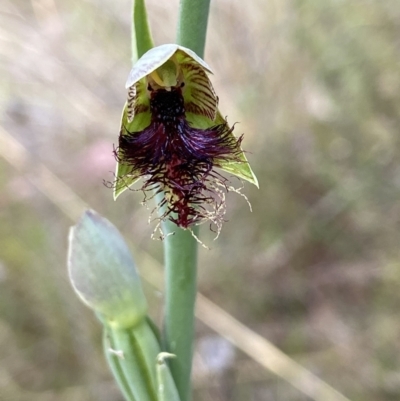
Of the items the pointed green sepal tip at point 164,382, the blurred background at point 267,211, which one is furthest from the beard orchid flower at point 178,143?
the blurred background at point 267,211

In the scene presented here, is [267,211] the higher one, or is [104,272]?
[267,211]

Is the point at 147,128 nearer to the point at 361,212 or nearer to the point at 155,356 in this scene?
the point at 155,356

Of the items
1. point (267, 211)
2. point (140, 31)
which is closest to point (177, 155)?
point (140, 31)

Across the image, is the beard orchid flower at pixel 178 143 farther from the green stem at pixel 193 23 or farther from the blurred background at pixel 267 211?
the blurred background at pixel 267 211

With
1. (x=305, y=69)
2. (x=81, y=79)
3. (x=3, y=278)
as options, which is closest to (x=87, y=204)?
(x=3, y=278)

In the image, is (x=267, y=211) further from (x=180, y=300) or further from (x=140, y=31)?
(x=140, y=31)
